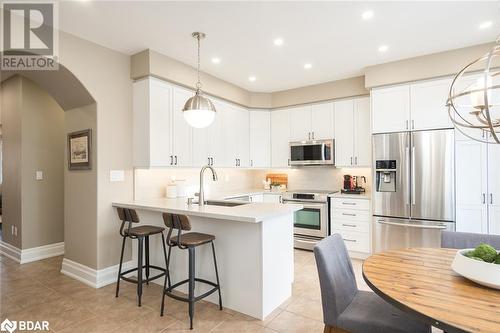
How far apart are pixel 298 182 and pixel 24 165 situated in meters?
4.57

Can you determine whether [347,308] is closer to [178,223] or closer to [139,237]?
[178,223]

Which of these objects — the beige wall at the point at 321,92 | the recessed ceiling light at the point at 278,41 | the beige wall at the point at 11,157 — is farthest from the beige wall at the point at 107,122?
the beige wall at the point at 321,92

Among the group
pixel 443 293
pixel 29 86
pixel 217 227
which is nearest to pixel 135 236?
pixel 217 227

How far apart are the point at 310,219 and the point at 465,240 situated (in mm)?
2508

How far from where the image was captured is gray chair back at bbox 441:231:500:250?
202 centimetres

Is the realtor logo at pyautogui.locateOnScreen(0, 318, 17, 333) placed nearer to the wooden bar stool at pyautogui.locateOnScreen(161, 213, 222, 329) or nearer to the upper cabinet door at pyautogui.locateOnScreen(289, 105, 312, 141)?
the wooden bar stool at pyautogui.locateOnScreen(161, 213, 222, 329)

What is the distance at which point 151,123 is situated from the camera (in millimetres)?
3461

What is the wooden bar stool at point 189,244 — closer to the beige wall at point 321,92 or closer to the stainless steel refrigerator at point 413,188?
the stainless steel refrigerator at point 413,188

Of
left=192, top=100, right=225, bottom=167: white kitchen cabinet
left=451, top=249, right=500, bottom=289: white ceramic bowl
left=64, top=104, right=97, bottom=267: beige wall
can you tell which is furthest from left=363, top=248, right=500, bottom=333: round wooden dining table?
left=64, top=104, right=97, bottom=267: beige wall

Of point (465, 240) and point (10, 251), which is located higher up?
point (465, 240)

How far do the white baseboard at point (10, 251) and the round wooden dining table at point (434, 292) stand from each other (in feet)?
15.8

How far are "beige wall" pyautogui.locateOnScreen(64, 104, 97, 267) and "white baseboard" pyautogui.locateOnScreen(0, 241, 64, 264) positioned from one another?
3.28 ft

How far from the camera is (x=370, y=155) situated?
431 centimetres

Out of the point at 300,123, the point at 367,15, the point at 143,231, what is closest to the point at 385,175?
the point at 300,123
